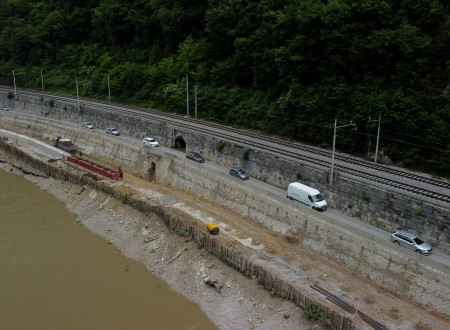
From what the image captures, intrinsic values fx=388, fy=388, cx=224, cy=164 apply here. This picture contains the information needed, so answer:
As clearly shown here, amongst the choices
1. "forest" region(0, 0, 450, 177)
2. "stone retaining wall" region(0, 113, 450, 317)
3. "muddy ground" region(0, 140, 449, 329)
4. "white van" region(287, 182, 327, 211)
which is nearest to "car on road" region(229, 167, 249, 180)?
"stone retaining wall" region(0, 113, 450, 317)

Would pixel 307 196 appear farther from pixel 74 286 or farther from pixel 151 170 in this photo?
pixel 151 170

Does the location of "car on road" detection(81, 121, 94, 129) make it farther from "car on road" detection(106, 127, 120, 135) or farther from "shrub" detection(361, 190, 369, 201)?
"shrub" detection(361, 190, 369, 201)

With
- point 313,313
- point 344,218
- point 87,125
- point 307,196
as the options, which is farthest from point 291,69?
point 313,313

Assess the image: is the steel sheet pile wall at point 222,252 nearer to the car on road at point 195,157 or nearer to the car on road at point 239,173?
the car on road at point 239,173

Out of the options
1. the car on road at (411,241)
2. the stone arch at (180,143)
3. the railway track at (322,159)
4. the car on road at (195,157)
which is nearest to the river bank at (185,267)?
Answer: the car on road at (195,157)

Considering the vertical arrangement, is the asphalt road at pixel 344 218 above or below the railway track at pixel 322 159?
below

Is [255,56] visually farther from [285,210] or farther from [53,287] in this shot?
[53,287]
